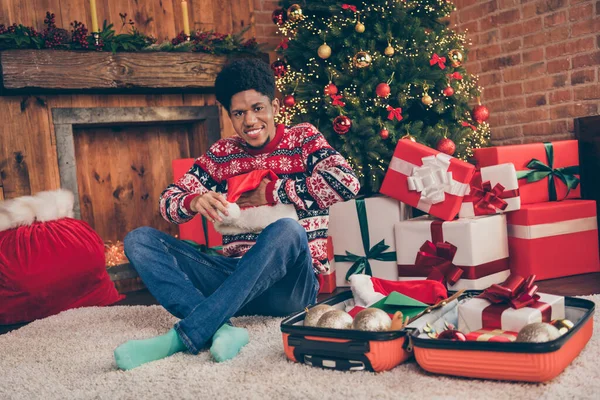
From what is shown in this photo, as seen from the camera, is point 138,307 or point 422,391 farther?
point 138,307

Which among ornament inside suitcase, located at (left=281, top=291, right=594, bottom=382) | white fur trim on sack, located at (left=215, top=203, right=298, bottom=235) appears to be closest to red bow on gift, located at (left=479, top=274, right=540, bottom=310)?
ornament inside suitcase, located at (left=281, top=291, right=594, bottom=382)

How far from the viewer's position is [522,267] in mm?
2617

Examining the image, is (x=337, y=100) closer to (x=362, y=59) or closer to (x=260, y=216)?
(x=362, y=59)

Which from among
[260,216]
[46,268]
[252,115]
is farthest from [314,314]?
[46,268]

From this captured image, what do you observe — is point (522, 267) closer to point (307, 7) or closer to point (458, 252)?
point (458, 252)

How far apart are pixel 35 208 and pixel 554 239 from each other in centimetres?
230

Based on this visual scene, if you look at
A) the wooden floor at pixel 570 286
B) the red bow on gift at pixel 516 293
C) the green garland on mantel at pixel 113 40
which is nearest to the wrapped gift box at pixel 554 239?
the wooden floor at pixel 570 286

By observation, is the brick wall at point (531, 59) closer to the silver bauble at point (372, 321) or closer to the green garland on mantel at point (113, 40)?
the green garland on mantel at point (113, 40)

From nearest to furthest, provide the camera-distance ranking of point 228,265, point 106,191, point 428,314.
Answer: point 428,314
point 228,265
point 106,191

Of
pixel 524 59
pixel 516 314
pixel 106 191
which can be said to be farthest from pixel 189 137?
pixel 516 314

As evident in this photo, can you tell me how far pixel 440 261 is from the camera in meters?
2.47

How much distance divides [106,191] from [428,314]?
7.50ft

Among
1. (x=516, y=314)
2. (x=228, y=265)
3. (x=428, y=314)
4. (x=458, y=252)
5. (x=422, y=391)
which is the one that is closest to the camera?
(x=422, y=391)

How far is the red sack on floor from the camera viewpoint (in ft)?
8.63
